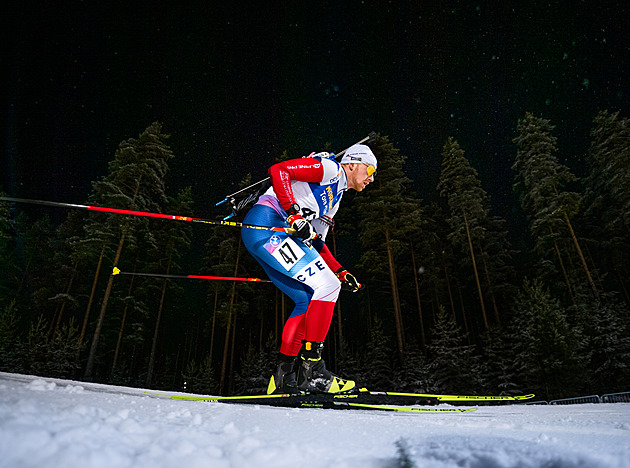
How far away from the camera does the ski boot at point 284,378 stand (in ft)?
11.3

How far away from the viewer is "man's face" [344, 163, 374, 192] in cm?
425

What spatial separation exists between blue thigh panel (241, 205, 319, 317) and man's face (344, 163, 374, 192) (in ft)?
3.50

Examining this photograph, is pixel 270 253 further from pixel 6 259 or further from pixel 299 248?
pixel 6 259

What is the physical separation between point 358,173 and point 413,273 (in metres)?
25.6

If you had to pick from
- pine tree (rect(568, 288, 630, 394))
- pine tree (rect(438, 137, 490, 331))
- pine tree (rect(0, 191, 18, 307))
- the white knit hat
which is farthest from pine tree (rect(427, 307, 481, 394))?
pine tree (rect(0, 191, 18, 307))

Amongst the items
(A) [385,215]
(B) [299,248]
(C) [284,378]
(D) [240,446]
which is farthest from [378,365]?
(D) [240,446]

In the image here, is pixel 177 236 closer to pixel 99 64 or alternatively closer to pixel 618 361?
pixel 99 64

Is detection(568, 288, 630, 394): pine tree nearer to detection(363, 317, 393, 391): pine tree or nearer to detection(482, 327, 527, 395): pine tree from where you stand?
detection(482, 327, 527, 395): pine tree

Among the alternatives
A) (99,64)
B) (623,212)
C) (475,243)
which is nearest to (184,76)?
(99,64)

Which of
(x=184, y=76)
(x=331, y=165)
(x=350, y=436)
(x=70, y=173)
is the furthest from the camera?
(x=184, y=76)

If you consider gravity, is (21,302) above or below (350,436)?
above

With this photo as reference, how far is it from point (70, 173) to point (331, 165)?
124ft

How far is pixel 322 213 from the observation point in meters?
4.20

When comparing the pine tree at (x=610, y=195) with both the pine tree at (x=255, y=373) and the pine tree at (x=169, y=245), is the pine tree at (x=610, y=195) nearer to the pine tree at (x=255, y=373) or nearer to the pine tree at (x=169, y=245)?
the pine tree at (x=255, y=373)
